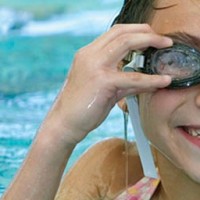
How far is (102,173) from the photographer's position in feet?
7.69

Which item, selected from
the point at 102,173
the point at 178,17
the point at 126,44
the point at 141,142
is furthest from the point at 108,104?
the point at 102,173

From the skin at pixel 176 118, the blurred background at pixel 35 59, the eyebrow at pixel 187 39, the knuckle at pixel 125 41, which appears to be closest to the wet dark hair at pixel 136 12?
the skin at pixel 176 118

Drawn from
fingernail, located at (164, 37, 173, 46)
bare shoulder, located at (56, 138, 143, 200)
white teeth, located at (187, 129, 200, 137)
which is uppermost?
fingernail, located at (164, 37, 173, 46)

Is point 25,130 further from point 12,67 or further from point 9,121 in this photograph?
point 12,67

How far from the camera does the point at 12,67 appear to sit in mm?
5109

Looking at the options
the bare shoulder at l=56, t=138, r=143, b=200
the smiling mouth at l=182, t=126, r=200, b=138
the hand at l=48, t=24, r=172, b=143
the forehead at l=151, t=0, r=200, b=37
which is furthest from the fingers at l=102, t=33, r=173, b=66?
the bare shoulder at l=56, t=138, r=143, b=200

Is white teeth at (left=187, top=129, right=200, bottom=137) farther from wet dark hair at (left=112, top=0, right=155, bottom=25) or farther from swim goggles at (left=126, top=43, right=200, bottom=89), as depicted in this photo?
wet dark hair at (left=112, top=0, right=155, bottom=25)

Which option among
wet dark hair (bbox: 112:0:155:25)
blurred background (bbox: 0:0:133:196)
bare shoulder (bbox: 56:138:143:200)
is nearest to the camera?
wet dark hair (bbox: 112:0:155:25)

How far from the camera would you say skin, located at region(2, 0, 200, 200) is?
5.45 ft

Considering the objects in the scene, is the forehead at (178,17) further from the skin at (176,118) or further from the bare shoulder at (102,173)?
the bare shoulder at (102,173)

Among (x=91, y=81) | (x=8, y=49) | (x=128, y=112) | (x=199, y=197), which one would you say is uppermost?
(x=91, y=81)

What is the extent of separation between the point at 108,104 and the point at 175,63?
20 cm

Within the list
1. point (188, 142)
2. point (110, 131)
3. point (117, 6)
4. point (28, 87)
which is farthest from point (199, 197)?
point (117, 6)

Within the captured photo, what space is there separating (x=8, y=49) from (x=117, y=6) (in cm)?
121
